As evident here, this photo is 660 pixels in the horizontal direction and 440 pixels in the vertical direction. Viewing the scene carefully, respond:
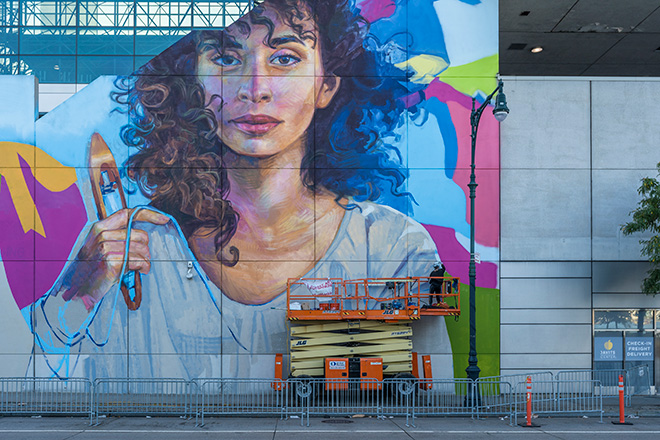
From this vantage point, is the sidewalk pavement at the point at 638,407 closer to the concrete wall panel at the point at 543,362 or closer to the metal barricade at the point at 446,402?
the concrete wall panel at the point at 543,362

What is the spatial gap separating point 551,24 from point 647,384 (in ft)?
47.4

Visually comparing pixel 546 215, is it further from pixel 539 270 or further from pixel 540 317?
pixel 540 317

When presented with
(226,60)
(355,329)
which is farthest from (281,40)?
(355,329)

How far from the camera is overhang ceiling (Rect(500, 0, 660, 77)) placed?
20.5 metres

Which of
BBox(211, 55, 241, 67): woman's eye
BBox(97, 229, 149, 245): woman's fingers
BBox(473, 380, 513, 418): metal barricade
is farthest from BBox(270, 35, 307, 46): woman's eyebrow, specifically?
BBox(473, 380, 513, 418): metal barricade

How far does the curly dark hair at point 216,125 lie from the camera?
17234mm

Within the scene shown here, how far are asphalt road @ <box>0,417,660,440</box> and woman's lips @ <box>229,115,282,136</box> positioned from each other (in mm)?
9030

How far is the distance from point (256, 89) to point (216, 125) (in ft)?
5.93

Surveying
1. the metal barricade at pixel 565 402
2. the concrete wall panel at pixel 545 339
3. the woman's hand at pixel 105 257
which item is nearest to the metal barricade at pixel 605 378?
the metal barricade at pixel 565 402

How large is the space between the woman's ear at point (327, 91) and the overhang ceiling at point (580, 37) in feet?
25.9

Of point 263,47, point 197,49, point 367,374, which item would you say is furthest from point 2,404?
point 263,47

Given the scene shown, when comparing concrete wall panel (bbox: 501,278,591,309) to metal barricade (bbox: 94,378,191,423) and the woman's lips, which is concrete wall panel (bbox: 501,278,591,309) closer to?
the woman's lips

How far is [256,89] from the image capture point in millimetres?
17469

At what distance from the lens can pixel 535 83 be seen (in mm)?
17578
